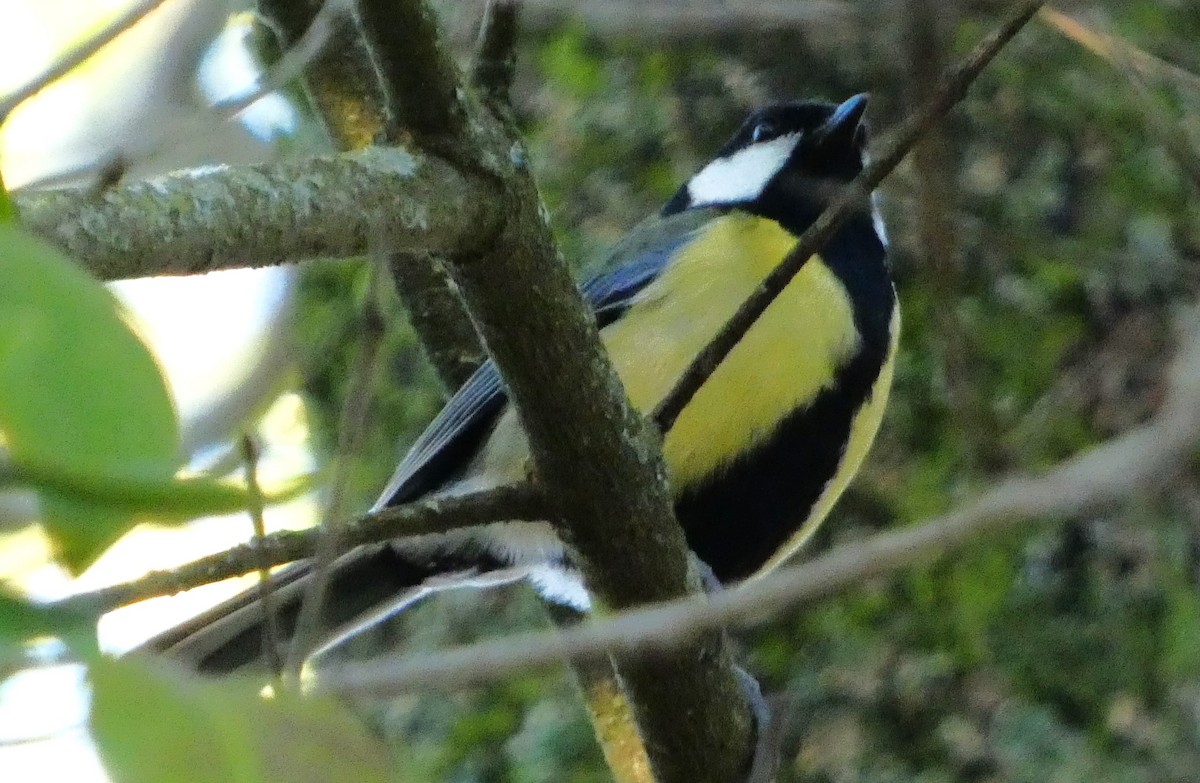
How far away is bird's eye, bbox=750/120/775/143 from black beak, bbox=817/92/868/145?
62 mm

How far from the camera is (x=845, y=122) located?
178 centimetres

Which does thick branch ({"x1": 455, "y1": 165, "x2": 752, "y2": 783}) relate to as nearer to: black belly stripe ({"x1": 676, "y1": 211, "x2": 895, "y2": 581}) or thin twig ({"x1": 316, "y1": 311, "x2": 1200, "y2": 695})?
black belly stripe ({"x1": 676, "y1": 211, "x2": 895, "y2": 581})

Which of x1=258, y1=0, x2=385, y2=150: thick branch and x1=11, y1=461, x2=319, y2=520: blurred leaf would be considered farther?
x1=258, y1=0, x2=385, y2=150: thick branch

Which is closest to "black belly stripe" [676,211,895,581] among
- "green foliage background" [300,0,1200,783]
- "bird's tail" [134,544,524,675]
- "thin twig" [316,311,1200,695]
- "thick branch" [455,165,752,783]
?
"green foliage background" [300,0,1200,783]

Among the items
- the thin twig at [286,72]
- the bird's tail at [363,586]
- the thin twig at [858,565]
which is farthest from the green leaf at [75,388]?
the bird's tail at [363,586]

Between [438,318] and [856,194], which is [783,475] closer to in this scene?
[438,318]

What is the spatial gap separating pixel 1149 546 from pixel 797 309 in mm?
539

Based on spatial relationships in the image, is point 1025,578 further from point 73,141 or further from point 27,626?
point 27,626

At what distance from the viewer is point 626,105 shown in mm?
2230

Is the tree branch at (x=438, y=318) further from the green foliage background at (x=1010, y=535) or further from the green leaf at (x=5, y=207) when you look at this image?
the green leaf at (x=5, y=207)

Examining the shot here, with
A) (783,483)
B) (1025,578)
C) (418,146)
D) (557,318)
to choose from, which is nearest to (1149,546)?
(1025,578)

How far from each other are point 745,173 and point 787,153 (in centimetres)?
6

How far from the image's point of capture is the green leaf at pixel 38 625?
0.91 feet

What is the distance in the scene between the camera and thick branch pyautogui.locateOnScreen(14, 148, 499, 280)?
0.71 meters
